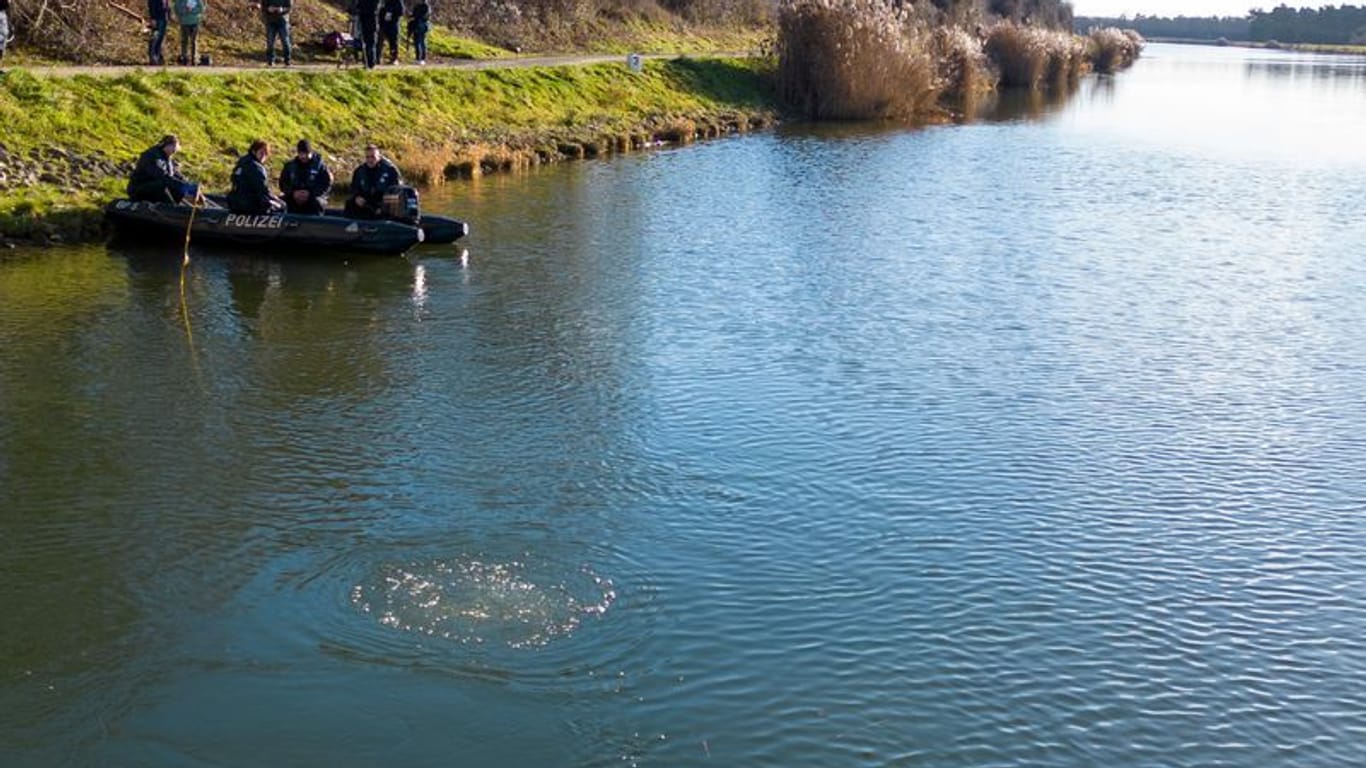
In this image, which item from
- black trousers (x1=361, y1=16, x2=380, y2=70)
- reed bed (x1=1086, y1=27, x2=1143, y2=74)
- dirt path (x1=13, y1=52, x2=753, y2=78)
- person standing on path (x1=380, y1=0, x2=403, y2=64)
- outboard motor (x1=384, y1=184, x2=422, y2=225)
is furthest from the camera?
reed bed (x1=1086, y1=27, x2=1143, y2=74)

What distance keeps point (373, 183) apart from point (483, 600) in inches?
448

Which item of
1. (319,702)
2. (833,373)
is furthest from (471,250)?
(319,702)

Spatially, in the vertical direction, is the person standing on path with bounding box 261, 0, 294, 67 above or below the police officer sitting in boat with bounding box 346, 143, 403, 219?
above

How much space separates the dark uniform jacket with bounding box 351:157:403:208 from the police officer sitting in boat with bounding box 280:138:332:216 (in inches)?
19.3

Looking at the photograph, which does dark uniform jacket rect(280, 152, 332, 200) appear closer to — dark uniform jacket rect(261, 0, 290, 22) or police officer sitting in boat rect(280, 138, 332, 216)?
Result: police officer sitting in boat rect(280, 138, 332, 216)

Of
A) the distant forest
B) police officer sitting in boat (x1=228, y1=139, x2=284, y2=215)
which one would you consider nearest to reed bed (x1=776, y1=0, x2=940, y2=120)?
police officer sitting in boat (x1=228, y1=139, x2=284, y2=215)

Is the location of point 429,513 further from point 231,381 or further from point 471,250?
point 471,250

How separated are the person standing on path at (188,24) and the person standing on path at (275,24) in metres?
1.28

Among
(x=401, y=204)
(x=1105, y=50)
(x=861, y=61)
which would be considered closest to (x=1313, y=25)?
(x=1105, y=50)

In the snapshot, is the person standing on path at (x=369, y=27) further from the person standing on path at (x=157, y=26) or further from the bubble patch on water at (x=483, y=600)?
the bubble patch on water at (x=483, y=600)

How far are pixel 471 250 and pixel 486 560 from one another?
35.4ft

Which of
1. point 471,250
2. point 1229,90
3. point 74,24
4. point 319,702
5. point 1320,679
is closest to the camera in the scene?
point 319,702

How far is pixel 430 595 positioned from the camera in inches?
361

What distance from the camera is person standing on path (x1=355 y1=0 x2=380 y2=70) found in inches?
1121
